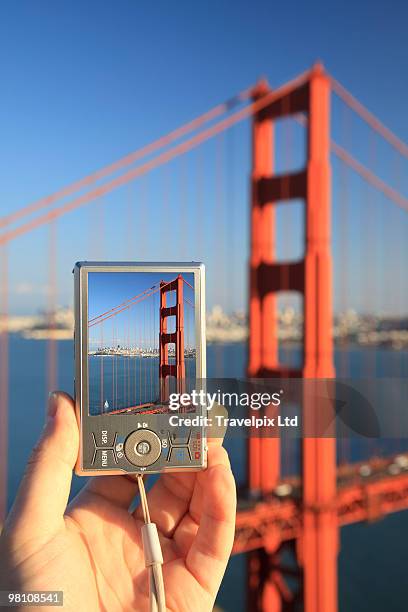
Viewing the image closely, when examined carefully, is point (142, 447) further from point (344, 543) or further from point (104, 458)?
point (344, 543)

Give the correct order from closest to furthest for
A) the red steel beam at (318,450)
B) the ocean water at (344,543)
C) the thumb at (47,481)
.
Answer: the thumb at (47,481) < the red steel beam at (318,450) < the ocean water at (344,543)

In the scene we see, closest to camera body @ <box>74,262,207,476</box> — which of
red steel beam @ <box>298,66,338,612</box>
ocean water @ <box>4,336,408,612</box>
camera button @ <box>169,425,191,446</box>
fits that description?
camera button @ <box>169,425,191,446</box>

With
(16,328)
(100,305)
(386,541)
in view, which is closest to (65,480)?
(100,305)

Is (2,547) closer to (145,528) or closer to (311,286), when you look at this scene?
(145,528)

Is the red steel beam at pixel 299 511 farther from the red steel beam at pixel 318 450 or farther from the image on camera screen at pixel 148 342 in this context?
the image on camera screen at pixel 148 342

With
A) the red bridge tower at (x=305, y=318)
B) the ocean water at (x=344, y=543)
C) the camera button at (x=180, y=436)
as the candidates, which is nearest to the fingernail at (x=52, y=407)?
the camera button at (x=180, y=436)

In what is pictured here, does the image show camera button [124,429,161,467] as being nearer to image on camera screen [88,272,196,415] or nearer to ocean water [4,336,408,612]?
image on camera screen [88,272,196,415]
